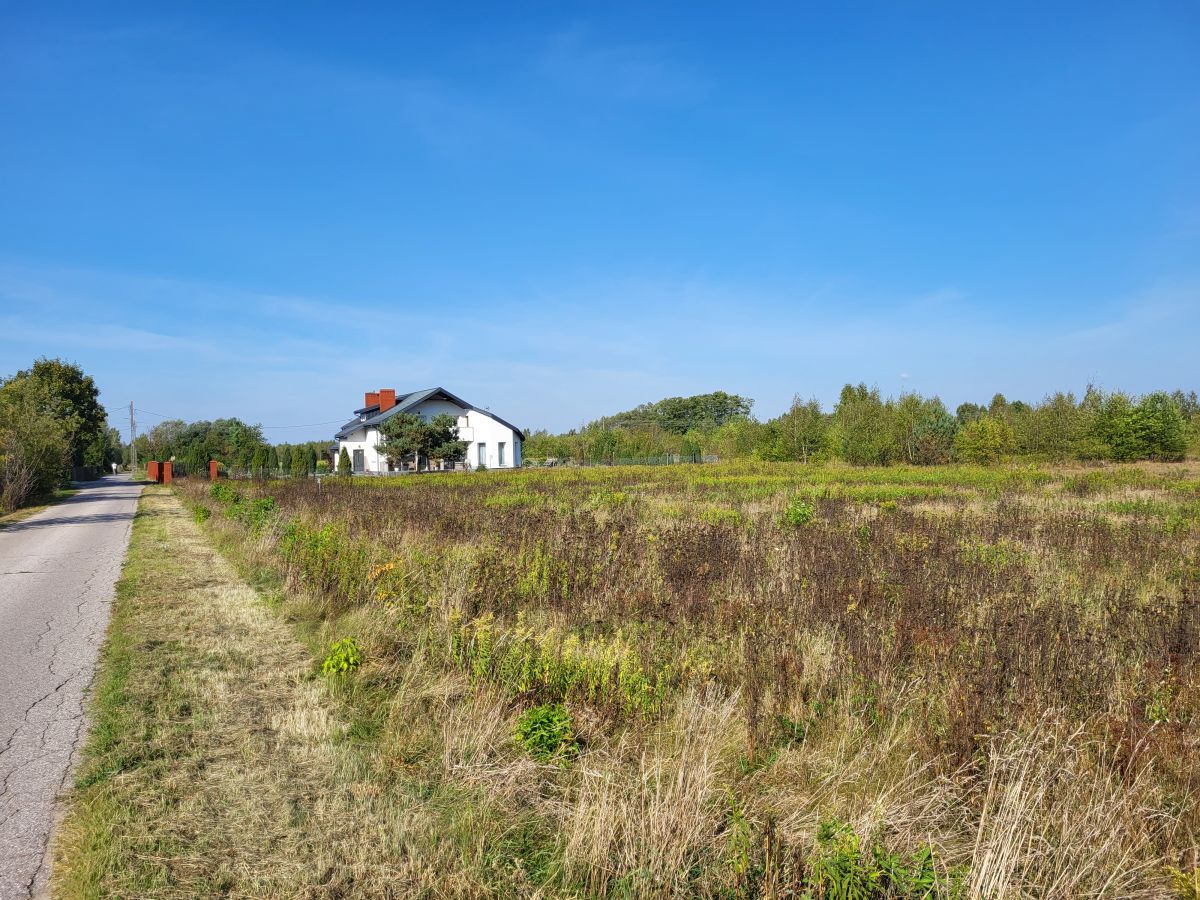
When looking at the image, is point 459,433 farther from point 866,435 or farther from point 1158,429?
point 1158,429

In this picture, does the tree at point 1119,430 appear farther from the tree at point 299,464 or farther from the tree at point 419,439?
the tree at point 299,464

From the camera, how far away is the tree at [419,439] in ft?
139

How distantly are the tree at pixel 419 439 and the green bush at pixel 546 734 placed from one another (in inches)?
1558

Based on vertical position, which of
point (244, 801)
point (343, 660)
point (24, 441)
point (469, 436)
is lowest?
point (244, 801)

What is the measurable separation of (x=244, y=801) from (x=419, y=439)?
131 ft

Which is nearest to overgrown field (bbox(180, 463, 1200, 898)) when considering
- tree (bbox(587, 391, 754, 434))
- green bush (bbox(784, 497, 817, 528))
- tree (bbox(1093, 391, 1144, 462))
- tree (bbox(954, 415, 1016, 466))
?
green bush (bbox(784, 497, 817, 528))

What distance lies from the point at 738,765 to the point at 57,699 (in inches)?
200

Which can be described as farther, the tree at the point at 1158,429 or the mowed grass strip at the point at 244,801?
the tree at the point at 1158,429

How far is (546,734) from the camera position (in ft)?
13.6

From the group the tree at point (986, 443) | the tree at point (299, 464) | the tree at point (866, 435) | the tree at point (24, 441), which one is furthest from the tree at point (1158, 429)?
the tree at point (24, 441)

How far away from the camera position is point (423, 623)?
21.2ft

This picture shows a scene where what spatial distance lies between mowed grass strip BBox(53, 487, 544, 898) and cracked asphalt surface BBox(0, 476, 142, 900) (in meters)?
0.13

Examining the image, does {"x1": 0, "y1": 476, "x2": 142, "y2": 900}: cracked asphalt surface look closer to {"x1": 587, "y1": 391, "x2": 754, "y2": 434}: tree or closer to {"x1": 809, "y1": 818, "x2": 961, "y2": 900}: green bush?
{"x1": 809, "y1": 818, "x2": 961, "y2": 900}: green bush

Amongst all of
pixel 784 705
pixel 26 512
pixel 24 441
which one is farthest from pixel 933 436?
pixel 24 441
